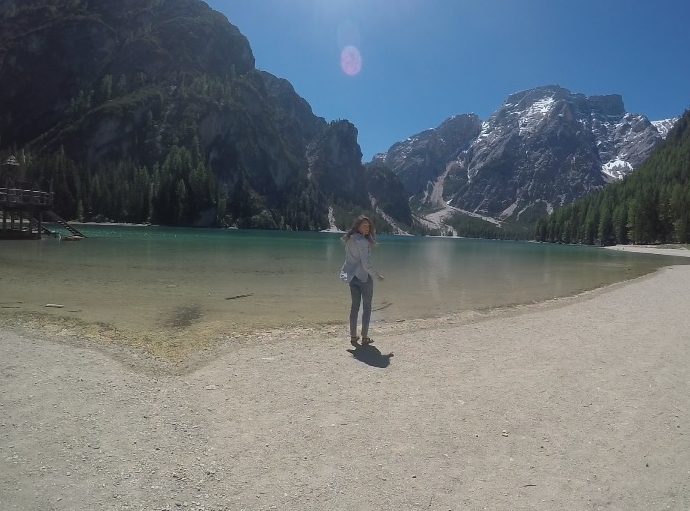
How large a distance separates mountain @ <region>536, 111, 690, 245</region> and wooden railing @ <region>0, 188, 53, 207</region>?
5455 inches

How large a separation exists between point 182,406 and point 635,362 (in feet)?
33.8

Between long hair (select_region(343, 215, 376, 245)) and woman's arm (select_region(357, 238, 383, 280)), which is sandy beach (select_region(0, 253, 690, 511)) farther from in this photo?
long hair (select_region(343, 215, 376, 245))

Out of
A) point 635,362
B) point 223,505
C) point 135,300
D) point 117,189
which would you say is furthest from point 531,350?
point 117,189

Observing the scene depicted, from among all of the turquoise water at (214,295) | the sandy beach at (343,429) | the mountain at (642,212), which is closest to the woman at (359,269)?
the sandy beach at (343,429)

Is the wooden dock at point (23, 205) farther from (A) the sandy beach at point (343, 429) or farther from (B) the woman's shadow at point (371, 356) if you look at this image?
(B) the woman's shadow at point (371, 356)

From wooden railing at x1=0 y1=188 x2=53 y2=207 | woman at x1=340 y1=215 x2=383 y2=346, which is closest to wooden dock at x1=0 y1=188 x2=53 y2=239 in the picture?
wooden railing at x1=0 y1=188 x2=53 y2=207

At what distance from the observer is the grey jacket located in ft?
39.9

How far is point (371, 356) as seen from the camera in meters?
11.0

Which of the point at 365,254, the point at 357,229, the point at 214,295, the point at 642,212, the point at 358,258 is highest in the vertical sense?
the point at 642,212

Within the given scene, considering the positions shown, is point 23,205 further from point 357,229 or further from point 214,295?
point 357,229

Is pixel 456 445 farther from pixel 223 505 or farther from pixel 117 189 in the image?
pixel 117 189

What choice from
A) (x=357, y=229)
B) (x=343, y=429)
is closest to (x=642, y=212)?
(x=357, y=229)

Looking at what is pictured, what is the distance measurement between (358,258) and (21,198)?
6531 centimetres

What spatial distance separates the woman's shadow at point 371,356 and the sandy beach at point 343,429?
86mm
